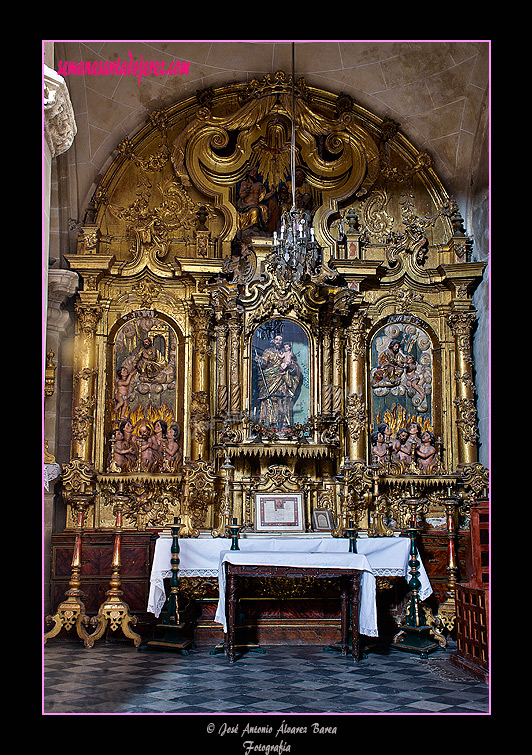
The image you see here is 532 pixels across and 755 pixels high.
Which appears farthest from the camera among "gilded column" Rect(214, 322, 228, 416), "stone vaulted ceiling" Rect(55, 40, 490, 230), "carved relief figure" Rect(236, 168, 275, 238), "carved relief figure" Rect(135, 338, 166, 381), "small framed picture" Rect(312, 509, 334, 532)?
"carved relief figure" Rect(236, 168, 275, 238)

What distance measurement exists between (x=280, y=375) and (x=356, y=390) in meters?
1.02

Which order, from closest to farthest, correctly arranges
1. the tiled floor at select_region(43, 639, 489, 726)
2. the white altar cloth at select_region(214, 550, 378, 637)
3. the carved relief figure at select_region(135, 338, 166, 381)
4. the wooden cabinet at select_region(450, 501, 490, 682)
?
the tiled floor at select_region(43, 639, 489, 726) < the wooden cabinet at select_region(450, 501, 490, 682) < the white altar cloth at select_region(214, 550, 378, 637) < the carved relief figure at select_region(135, 338, 166, 381)

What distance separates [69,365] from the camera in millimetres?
10148

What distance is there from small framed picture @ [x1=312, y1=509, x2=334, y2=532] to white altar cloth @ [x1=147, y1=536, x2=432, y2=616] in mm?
560

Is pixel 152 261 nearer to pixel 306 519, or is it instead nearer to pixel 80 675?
pixel 306 519

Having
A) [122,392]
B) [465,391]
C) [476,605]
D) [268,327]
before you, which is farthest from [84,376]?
[476,605]

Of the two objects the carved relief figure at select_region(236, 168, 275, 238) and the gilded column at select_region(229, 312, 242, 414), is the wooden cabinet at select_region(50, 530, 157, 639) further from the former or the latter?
the carved relief figure at select_region(236, 168, 275, 238)

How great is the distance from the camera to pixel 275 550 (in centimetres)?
817

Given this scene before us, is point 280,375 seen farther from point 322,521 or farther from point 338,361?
point 322,521

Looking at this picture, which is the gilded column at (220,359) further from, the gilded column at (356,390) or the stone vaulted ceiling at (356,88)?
the stone vaulted ceiling at (356,88)

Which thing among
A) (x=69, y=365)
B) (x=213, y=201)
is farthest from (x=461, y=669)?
(x=213, y=201)

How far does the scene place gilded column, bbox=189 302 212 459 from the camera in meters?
9.91

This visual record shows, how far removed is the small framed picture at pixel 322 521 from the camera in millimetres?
9055

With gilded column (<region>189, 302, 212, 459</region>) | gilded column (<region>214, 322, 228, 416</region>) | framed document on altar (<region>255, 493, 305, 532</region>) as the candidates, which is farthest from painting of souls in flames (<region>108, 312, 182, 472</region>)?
framed document on altar (<region>255, 493, 305, 532</region>)
